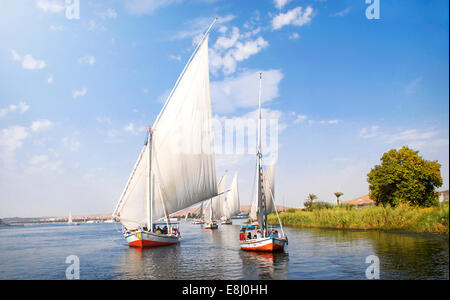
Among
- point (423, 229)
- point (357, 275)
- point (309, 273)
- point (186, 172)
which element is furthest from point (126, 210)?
point (423, 229)

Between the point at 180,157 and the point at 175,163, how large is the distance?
44.9 inches

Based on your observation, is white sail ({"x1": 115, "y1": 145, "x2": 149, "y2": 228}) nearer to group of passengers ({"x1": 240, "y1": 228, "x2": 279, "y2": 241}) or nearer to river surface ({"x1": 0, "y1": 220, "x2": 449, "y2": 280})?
river surface ({"x1": 0, "y1": 220, "x2": 449, "y2": 280})

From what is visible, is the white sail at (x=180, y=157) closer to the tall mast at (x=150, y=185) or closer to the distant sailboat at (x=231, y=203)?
the tall mast at (x=150, y=185)

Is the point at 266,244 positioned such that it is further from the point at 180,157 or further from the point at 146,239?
the point at 146,239

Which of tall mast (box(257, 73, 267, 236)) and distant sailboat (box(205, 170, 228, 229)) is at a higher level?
tall mast (box(257, 73, 267, 236))

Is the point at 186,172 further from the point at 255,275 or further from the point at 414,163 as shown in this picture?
the point at 414,163

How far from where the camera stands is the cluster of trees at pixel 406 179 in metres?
48.4

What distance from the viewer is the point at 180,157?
35.2m

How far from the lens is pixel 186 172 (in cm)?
3541

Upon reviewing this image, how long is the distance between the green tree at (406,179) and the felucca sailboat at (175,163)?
31405 mm

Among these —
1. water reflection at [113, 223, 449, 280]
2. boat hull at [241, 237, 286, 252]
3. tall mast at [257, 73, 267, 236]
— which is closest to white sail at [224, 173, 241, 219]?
tall mast at [257, 73, 267, 236]

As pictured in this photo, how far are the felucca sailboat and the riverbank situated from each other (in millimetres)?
24374

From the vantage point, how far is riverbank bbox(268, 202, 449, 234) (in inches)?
1305
